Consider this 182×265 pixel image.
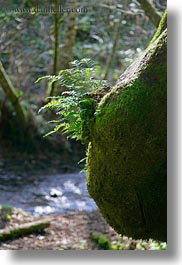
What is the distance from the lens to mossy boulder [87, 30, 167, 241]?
197 centimetres

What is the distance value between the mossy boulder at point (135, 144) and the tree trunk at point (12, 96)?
2142 mm

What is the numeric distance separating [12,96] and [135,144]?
9.92ft

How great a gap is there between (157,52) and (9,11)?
141 cm

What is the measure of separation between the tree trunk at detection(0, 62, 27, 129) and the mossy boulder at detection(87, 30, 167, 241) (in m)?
2.14

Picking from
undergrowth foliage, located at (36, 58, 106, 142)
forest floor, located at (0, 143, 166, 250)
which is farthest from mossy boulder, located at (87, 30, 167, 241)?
forest floor, located at (0, 143, 166, 250)

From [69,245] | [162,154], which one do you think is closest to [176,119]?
[162,154]

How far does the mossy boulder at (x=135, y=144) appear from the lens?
6.45 ft

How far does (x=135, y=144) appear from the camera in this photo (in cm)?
197

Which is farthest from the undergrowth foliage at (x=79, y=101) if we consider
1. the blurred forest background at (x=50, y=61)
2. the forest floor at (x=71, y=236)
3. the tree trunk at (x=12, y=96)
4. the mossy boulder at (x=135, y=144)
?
the tree trunk at (x=12, y=96)

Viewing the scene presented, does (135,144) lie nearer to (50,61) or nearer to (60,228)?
(60,228)

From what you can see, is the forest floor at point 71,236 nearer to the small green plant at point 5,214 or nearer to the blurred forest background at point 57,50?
the small green plant at point 5,214

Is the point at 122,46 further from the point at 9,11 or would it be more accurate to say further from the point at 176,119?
the point at 176,119

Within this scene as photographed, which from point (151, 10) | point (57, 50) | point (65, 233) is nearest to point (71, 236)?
point (65, 233)

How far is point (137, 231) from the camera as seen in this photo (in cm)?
208
